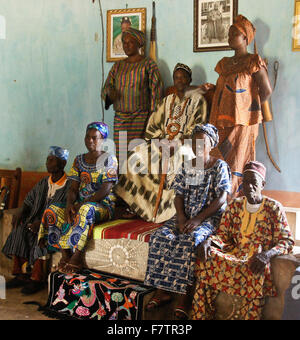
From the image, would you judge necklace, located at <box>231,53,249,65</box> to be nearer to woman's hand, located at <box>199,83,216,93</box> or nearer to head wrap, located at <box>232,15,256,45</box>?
head wrap, located at <box>232,15,256,45</box>

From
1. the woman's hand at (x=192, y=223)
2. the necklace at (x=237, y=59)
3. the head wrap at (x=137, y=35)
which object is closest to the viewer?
the woman's hand at (x=192, y=223)

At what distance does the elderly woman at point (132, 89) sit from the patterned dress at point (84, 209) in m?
0.63

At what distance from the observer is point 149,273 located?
3328mm

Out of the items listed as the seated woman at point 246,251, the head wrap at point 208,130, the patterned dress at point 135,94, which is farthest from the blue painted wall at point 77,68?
the seated woman at point 246,251

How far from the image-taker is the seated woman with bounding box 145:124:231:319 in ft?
10.4

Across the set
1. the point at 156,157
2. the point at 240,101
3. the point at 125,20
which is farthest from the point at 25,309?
the point at 125,20

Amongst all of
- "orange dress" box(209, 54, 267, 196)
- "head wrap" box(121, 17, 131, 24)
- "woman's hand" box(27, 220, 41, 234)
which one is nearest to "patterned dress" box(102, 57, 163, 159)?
"head wrap" box(121, 17, 131, 24)

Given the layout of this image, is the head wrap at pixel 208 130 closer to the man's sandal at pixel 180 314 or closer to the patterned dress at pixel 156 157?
the patterned dress at pixel 156 157

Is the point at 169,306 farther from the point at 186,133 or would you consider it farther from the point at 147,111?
the point at 147,111

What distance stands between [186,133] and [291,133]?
1.02 metres

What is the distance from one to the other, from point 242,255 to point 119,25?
124 inches

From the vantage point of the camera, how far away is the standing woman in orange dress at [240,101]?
3965 mm

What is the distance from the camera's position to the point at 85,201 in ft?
13.2
